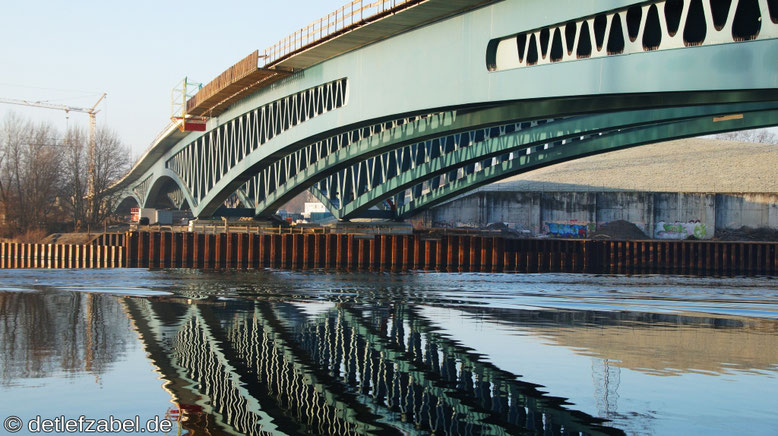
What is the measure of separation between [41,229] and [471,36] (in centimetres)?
6030

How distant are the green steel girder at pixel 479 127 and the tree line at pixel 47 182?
3878 cm

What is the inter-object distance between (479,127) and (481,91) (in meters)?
5.77

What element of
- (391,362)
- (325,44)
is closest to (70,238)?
(325,44)

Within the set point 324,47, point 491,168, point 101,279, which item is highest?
point 324,47

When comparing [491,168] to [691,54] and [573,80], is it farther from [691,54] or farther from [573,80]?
[691,54]

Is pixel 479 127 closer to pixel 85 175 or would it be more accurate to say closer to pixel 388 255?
pixel 388 255

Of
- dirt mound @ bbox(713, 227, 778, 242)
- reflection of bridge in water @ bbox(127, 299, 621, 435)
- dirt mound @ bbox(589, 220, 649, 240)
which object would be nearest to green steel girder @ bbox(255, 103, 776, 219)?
reflection of bridge in water @ bbox(127, 299, 621, 435)

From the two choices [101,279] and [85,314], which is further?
[101,279]

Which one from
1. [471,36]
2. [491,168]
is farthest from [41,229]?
[471,36]

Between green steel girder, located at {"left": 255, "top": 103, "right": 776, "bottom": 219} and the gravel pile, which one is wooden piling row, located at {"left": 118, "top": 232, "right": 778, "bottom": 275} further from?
the gravel pile

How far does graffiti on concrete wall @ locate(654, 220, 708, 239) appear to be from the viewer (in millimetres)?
75688

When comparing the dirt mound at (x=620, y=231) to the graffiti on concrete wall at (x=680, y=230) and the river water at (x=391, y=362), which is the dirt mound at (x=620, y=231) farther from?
the river water at (x=391, y=362)

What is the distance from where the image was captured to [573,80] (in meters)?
21.6

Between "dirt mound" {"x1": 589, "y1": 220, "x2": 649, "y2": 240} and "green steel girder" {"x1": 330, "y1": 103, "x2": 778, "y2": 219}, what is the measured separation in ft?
103
